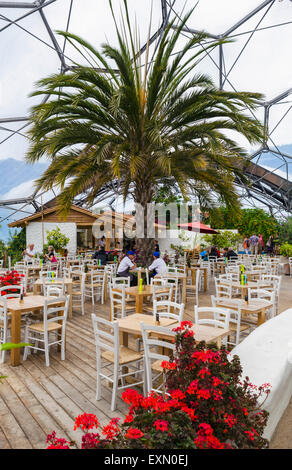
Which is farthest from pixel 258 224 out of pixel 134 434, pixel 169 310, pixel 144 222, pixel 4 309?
pixel 134 434

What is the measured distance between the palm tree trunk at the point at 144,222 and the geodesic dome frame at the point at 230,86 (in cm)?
301

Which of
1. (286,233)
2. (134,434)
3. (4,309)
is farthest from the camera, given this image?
(286,233)

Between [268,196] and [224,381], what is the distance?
29313 mm

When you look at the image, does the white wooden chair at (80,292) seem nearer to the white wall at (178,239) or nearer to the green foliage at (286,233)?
the white wall at (178,239)

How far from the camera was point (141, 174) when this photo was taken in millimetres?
9461

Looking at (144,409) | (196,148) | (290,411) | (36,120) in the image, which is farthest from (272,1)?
(144,409)

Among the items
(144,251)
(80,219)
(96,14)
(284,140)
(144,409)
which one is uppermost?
(96,14)

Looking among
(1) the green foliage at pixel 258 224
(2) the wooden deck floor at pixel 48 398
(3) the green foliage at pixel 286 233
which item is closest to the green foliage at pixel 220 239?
(3) the green foliage at pixel 286 233

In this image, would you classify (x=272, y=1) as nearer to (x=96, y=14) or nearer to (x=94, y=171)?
(x=96, y=14)

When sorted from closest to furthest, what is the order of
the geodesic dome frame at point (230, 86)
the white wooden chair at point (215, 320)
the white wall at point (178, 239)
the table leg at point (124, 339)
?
the white wooden chair at point (215, 320)
the table leg at point (124, 339)
the geodesic dome frame at point (230, 86)
the white wall at point (178, 239)

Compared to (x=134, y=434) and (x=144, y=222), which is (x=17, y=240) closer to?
(x=144, y=222)

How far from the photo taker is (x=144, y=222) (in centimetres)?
956

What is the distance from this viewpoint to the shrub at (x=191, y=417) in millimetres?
1698

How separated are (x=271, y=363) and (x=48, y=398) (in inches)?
107
